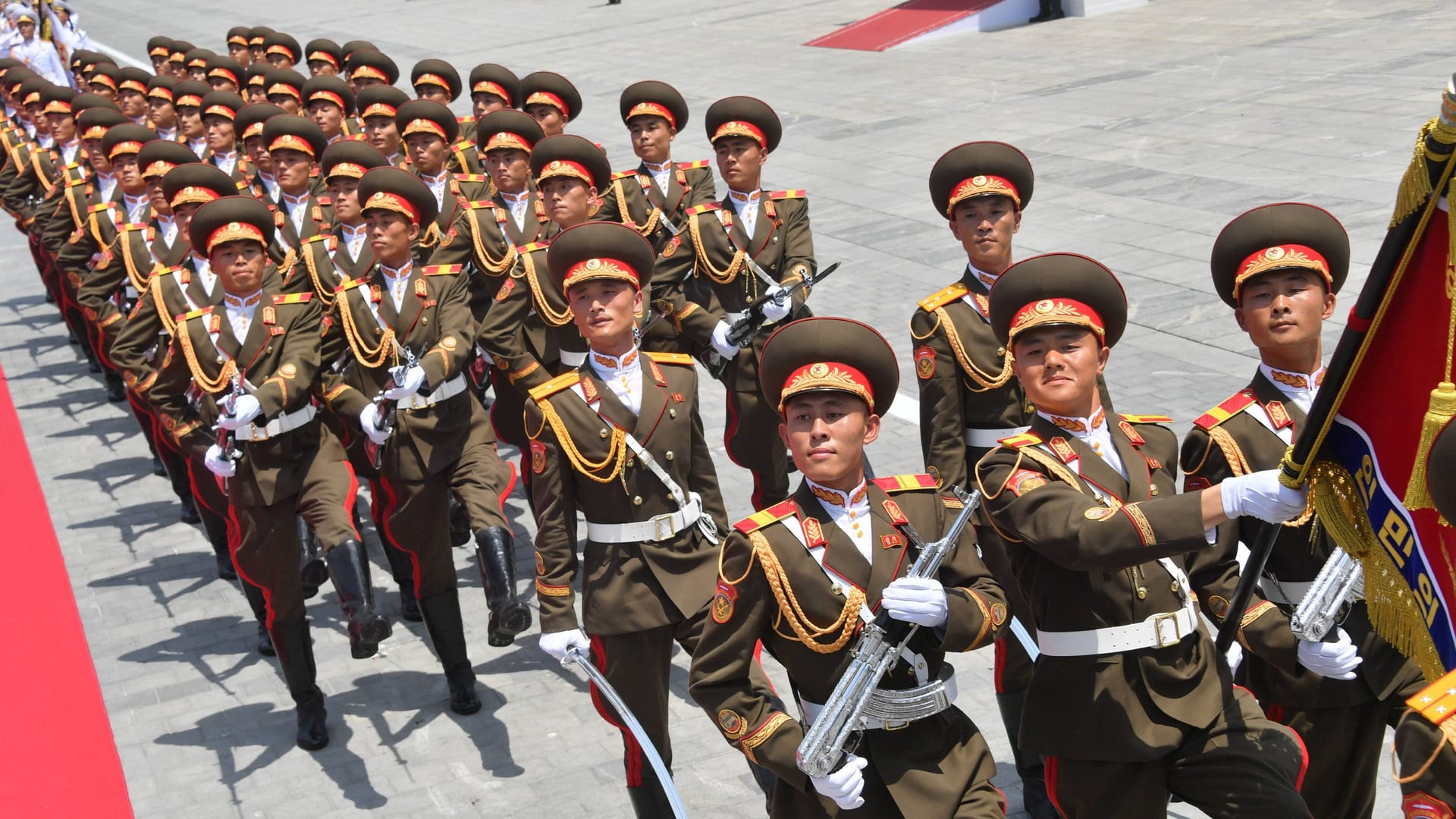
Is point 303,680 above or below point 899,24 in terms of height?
below

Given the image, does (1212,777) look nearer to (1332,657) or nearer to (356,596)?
(1332,657)

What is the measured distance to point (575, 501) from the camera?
5973mm

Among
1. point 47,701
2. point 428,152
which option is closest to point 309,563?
point 47,701

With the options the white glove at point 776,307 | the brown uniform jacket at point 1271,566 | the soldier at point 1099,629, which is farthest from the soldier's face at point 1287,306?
the white glove at point 776,307

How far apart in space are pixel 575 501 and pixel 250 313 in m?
2.37

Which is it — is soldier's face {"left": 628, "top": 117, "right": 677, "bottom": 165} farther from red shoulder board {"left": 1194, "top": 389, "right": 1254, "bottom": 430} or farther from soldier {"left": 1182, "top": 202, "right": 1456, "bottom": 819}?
red shoulder board {"left": 1194, "top": 389, "right": 1254, "bottom": 430}

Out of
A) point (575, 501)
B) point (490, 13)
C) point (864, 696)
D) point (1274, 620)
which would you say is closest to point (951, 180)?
point (575, 501)

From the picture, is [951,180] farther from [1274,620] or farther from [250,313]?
[250,313]

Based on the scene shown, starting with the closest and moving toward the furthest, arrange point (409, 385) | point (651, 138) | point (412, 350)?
point (409, 385) < point (412, 350) < point (651, 138)

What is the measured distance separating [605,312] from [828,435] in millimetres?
1897

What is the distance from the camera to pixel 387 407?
290 inches

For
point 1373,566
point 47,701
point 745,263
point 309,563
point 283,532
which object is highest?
point 1373,566

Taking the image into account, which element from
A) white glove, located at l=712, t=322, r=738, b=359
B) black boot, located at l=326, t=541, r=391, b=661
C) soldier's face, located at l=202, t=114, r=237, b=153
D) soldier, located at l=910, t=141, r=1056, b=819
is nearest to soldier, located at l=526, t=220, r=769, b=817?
soldier, located at l=910, t=141, r=1056, b=819

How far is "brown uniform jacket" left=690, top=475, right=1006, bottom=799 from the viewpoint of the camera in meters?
4.16
